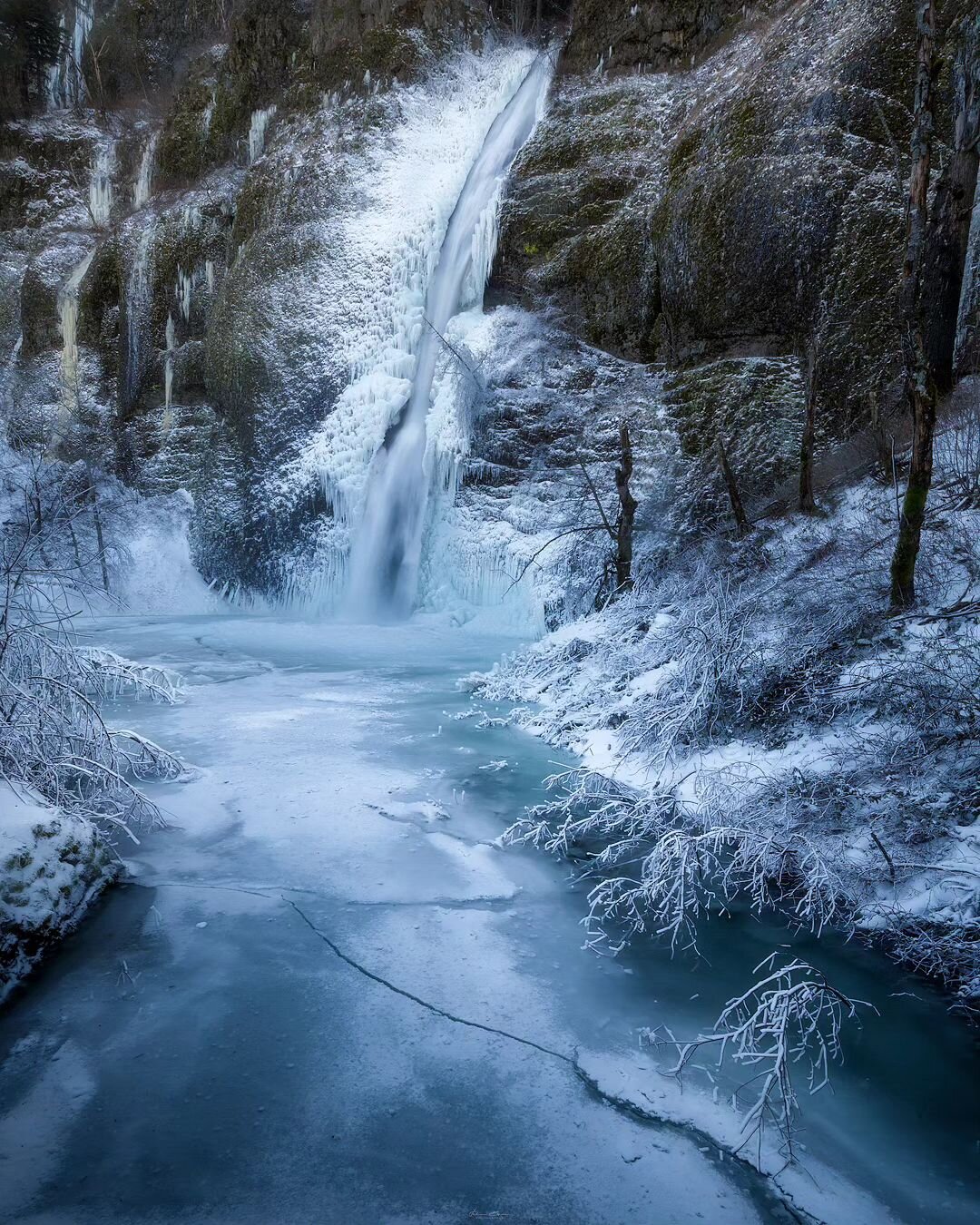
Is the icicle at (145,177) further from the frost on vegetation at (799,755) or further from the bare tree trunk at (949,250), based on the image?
the frost on vegetation at (799,755)

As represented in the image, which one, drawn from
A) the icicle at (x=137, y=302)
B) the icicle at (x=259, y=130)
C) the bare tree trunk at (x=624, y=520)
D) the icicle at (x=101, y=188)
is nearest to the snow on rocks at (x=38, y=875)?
the bare tree trunk at (x=624, y=520)

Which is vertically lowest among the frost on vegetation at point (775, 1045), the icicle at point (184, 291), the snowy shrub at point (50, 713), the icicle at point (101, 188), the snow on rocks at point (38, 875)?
the frost on vegetation at point (775, 1045)

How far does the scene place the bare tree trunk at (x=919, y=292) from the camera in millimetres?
5578

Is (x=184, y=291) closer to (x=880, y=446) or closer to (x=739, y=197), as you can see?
(x=739, y=197)

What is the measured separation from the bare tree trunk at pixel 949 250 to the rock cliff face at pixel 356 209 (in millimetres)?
413

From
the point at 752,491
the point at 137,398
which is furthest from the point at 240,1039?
the point at 137,398

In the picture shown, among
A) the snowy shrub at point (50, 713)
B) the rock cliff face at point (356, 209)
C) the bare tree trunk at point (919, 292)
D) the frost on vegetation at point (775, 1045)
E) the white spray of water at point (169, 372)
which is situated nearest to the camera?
the frost on vegetation at point (775, 1045)

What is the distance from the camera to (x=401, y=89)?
21.4 metres

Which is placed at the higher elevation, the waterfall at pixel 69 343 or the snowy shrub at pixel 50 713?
the waterfall at pixel 69 343

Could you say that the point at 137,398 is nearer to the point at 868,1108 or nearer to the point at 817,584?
the point at 817,584

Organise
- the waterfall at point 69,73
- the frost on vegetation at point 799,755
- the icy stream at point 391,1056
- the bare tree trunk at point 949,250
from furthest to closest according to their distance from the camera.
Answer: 1. the waterfall at point 69,73
2. the bare tree trunk at point 949,250
3. the frost on vegetation at point 799,755
4. the icy stream at point 391,1056

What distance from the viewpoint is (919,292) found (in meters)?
5.70

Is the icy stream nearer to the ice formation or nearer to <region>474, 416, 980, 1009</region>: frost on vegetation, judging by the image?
<region>474, 416, 980, 1009</region>: frost on vegetation

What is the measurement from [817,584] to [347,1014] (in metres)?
5.48
